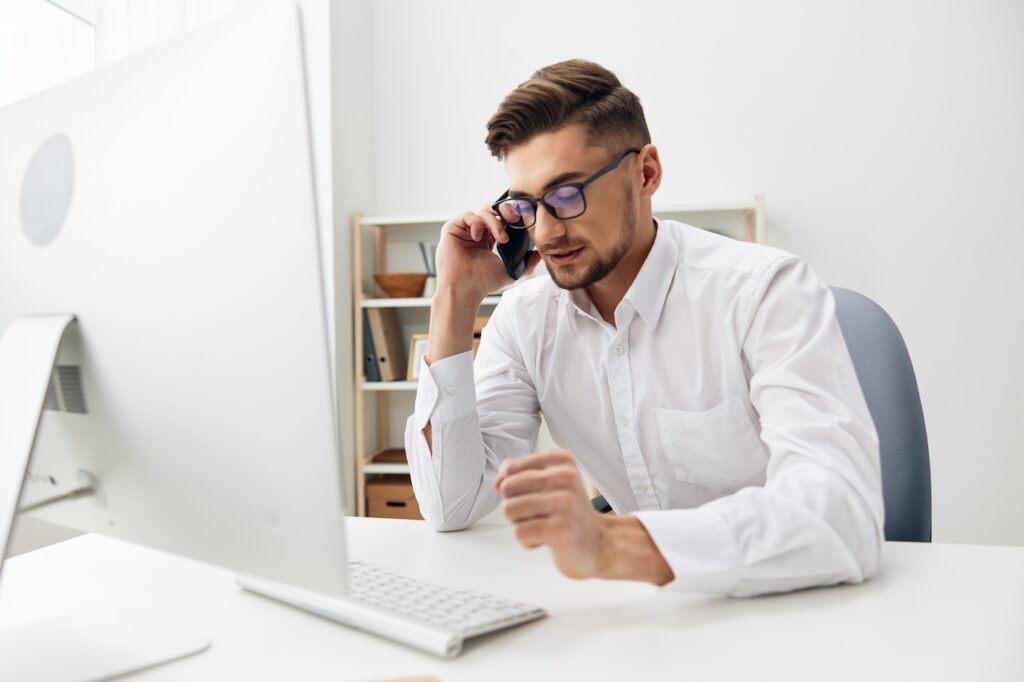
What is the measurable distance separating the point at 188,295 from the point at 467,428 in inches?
27.1

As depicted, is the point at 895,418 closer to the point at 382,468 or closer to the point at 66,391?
the point at 66,391

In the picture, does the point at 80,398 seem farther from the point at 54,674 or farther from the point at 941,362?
the point at 941,362

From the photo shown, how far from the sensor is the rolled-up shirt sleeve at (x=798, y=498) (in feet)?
2.64

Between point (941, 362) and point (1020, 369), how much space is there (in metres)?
0.28

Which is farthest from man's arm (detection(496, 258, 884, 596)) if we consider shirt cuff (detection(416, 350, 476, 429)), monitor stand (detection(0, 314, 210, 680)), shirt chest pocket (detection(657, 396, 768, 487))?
shirt cuff (detection(416, 350, 476, 429))

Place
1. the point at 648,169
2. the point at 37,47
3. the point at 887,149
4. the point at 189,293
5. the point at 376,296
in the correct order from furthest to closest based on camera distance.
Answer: the point at 376,296 → the point at 887,149 → the point at 37,47 → the point at 648,169 → the point at 189,293

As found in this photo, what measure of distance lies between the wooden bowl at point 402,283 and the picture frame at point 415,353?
0.59ft

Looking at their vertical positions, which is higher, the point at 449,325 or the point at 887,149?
the point at 887,149

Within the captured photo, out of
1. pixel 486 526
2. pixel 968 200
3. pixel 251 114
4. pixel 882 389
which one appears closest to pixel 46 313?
pixel 251 114

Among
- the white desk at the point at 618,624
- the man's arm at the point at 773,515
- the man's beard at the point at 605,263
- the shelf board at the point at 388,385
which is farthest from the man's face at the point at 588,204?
the shelf board at the point at 388,385

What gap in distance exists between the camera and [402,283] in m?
3.31

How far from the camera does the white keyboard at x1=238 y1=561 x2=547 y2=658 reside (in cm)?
70

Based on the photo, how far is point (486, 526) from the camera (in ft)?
3.89

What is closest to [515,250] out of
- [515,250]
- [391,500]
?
[515,250]
